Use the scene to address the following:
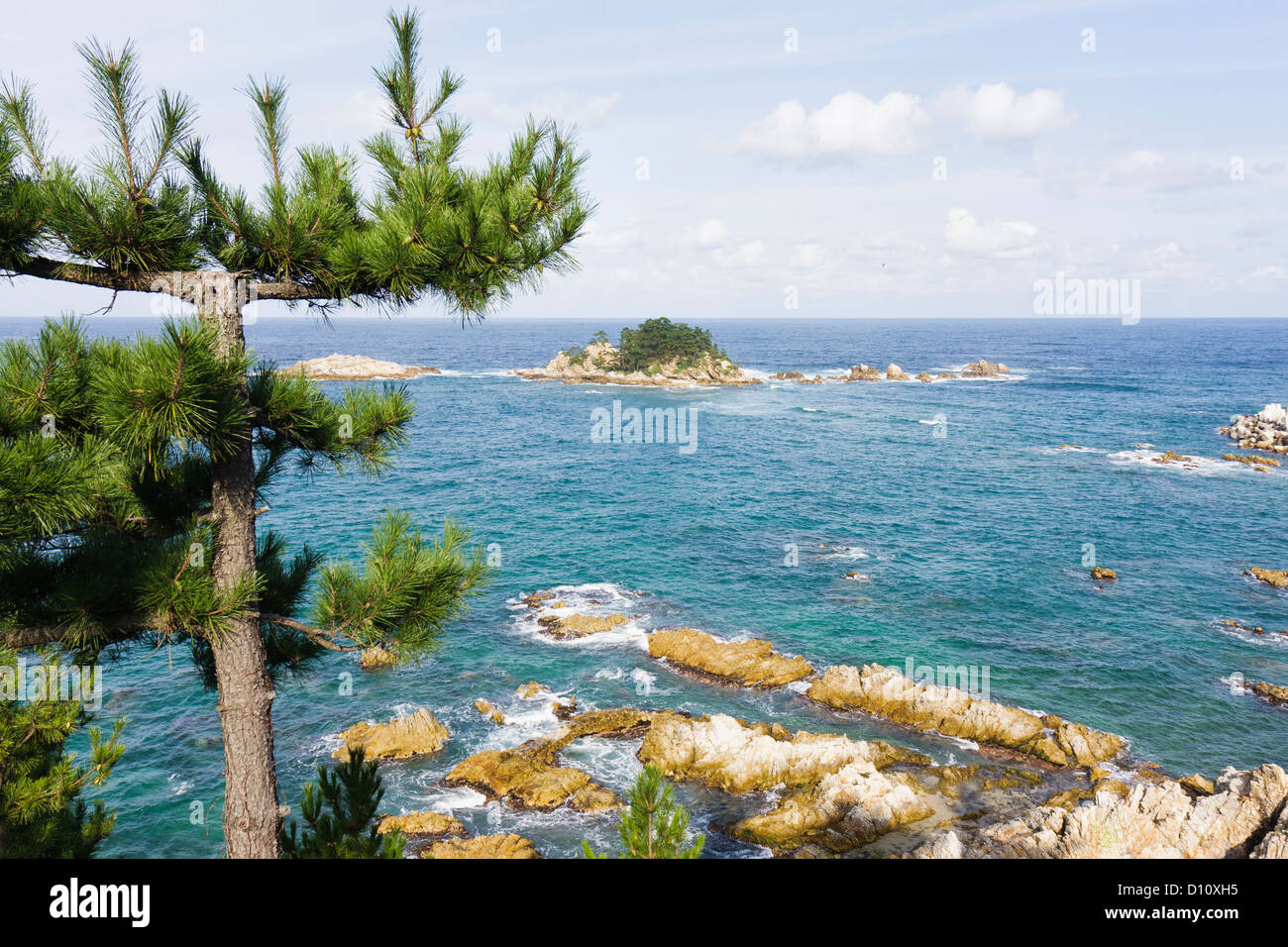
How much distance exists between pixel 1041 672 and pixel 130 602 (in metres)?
30.3

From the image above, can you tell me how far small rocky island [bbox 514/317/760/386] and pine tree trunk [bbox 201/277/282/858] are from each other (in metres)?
101

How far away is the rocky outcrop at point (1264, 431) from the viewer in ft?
220

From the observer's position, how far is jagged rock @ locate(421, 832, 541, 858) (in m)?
18.7

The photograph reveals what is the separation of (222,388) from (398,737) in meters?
20.8

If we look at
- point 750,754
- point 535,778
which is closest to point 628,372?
point 750,754

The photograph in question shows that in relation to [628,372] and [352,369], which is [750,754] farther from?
[352,369]

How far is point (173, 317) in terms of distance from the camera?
5.68 meters

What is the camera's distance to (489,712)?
2625 centimetres

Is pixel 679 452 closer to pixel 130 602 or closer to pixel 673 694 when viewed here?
pixel 673 694

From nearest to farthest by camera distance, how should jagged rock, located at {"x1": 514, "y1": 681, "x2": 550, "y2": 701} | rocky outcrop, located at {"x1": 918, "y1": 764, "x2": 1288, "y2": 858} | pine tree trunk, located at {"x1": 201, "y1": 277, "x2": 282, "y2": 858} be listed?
pine tree trunk, located at {"x1": 201, "y1": 277, "x2": 282, "y2": 858}, rocky outcrop, located at {"x1": 918, "y1": 764, "x2": 1288, "y2": 858}, jagged rock, located at {"x1": 514, "y1": 681, "x2": 550, "y2": 701}

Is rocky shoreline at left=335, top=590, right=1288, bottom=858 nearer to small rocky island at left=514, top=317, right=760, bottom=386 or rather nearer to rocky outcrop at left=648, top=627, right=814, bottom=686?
rocky outcrop at left=648, top=627, right=814, bottom=686

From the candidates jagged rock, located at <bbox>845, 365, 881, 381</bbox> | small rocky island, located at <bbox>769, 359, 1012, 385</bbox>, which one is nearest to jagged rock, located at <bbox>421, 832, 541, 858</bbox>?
small rocky island, located at <bbox>769, 359, 1012, 385</bbox>

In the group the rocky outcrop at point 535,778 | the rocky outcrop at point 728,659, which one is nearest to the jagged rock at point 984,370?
the rocky outcrop at point 728,659

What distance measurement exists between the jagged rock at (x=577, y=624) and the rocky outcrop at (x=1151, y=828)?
1711 centimetres
